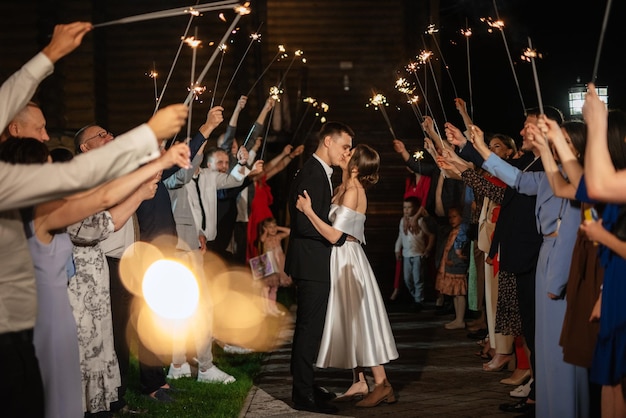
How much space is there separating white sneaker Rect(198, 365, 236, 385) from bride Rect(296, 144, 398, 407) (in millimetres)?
1242

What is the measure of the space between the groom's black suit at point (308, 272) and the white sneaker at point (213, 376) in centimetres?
120

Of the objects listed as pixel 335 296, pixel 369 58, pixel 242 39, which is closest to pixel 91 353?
pixel 335 296

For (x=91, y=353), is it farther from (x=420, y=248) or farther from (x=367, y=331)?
(x=420, y=248)

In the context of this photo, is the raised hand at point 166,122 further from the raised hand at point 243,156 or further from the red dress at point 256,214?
the red dress at point 256,214

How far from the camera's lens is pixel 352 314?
7078 millimetres

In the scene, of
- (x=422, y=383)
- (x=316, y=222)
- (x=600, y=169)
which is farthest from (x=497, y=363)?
(x=600, y=169)

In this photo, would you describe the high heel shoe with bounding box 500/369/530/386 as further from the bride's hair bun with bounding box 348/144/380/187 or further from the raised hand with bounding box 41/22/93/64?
the raised hand with bounding box 41/22/93/64

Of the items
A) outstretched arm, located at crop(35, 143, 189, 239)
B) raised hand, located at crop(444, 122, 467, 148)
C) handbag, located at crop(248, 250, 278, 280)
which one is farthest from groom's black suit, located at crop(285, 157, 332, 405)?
handbag, located at crop(248, 250, 278, 280)

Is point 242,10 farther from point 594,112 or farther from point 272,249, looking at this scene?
point 272,249

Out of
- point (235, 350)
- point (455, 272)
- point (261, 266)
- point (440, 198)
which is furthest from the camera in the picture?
point (440, 198)

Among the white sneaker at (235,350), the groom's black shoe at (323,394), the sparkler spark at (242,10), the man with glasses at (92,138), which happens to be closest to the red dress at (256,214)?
the white sneaker at (235,350)

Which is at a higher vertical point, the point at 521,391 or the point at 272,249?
the point at 272,249

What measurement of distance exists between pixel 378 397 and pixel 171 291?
7.46ft

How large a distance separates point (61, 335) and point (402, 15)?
632 inches
